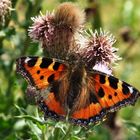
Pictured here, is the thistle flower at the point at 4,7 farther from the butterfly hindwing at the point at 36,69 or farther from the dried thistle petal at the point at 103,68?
the dried thistle petal at the point at 103,68

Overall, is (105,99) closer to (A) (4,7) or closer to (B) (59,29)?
(B) (59,29)

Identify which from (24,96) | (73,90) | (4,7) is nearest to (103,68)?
(73,90)

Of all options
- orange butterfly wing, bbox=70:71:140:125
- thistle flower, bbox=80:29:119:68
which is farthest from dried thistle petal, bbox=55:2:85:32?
orange butterfly wing, bbox=70:71:140:125

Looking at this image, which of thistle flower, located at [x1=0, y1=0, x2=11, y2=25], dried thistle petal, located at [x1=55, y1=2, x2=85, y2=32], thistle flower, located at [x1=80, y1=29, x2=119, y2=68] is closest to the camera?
thistle flower, located at [x1=80, y1=29, x2=119, y2=68]

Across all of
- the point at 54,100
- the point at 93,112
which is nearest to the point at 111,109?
the point at 93,112

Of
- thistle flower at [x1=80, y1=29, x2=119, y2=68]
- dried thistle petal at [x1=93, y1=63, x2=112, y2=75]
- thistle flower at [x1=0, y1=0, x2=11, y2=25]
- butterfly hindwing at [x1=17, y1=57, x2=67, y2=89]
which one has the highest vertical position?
thistle flower at [x1=0, y1=0, x2=11, y2=25]

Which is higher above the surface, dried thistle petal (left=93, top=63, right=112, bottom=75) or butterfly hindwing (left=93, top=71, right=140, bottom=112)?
dried thistle petal (left=93, top=63, right=112, bottom=75)

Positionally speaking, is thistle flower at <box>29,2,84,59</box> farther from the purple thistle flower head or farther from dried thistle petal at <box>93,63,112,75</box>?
dried thistle petal at <box>93,63,112,75</box>

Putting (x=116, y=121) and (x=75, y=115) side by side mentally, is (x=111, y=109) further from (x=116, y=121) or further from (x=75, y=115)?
(x=116, y=121)

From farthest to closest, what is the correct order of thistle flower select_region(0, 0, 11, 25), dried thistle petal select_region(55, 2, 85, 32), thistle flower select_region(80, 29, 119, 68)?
thistle flower select_region(0, 0, 11, 25) → dried thistle petal select_region(55, 2, 85, 32) → thistle flower select_region(80, 29, 119, 68)

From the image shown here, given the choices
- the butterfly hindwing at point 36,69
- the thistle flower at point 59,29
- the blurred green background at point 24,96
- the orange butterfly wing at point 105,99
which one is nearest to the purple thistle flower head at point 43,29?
the thistle flower at point 59,29
